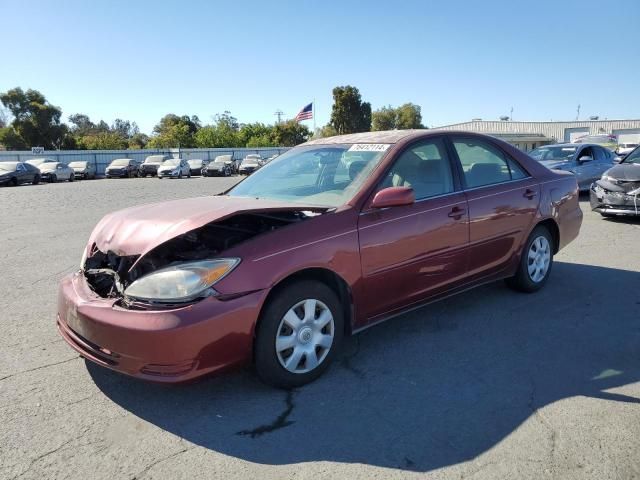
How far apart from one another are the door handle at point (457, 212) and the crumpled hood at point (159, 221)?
1.22m

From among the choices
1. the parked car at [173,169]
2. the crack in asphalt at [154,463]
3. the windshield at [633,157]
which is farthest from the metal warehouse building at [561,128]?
the crack in asphalt at [154,463]

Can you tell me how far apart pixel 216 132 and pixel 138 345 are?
2924 inches

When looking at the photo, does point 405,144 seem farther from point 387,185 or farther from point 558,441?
point 558,441

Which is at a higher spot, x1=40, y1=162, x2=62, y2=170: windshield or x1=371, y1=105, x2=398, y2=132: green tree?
x1=371, y1=105, x2=398, y2=132: green tree

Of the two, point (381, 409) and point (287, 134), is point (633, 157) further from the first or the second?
point (287, 134)

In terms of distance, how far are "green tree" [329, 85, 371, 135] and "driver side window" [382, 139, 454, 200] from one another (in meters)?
66.8

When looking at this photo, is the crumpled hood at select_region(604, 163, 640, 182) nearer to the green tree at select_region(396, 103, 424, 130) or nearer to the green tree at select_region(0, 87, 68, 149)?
the green tree at select_region(0, 87, 68, 149)

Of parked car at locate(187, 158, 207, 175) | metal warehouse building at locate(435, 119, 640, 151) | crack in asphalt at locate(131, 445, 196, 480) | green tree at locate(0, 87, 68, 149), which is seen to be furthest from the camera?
metal warehouse building at locate(435, 119, 640, 151)

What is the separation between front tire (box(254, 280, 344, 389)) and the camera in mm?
3010

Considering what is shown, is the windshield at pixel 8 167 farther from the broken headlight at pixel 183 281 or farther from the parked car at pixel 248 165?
the broken headlight at pixel 183 281

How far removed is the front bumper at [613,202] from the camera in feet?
29.9

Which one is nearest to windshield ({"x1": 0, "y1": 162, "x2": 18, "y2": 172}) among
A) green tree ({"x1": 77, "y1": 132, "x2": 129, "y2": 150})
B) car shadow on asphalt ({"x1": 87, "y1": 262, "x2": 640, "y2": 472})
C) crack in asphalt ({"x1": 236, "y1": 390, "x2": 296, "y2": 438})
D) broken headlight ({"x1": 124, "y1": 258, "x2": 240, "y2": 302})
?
car shadow on asphalt ({"x1": 87, "y1": 262, "x2": 640, "y2": 472})

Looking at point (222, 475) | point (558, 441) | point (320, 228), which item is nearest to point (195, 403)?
point (222, 475)

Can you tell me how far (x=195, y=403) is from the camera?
3.07m
